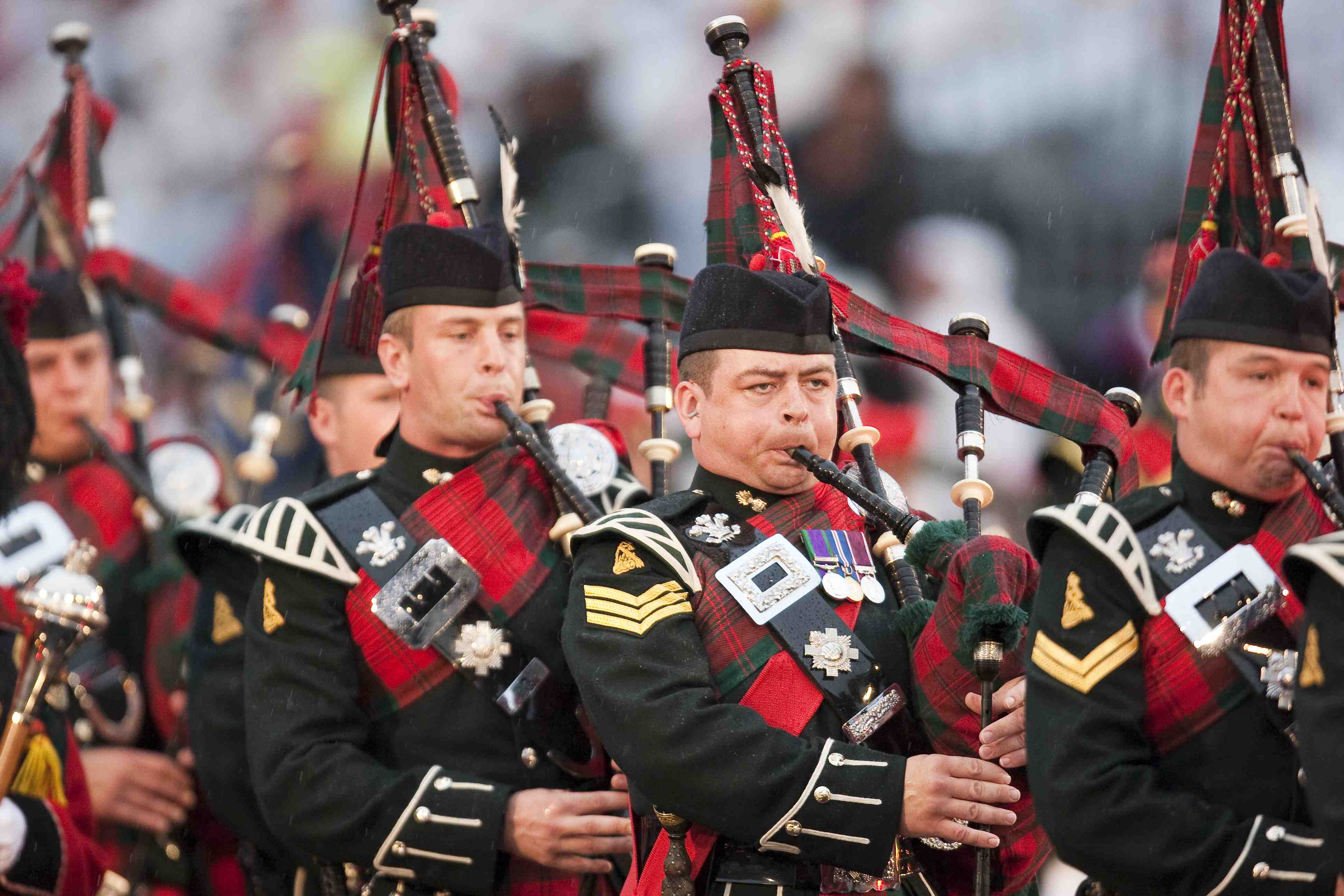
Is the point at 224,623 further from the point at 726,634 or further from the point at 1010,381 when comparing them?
the point at 1010,381

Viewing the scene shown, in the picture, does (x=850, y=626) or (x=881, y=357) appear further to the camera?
(x=881, y=357)

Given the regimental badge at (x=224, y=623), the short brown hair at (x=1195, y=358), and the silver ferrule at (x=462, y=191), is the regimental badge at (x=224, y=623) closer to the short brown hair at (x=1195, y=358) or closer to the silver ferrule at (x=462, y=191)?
the silver ferrule at (x=462, y=191)

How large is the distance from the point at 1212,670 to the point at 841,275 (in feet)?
16.6

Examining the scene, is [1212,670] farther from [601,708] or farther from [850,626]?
[601,708]

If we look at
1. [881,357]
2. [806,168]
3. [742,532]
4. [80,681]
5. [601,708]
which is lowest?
[80,681]

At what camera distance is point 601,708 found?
3770mm

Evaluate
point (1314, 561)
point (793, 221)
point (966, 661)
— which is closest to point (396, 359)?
point (793, 221)

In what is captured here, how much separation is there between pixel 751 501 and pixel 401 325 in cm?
115

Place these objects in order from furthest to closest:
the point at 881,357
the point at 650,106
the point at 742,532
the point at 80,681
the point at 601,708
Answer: the point at 650,106, the point at 80,681, the point at 881,357, the point at 742,532, the point at 601,708

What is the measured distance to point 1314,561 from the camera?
10.2 ft

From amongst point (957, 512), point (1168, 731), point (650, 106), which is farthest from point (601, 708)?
point (650, 106)

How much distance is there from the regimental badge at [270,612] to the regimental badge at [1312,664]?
2317mm

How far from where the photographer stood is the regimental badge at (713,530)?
4008 mm

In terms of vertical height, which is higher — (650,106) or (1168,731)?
(650,106)
